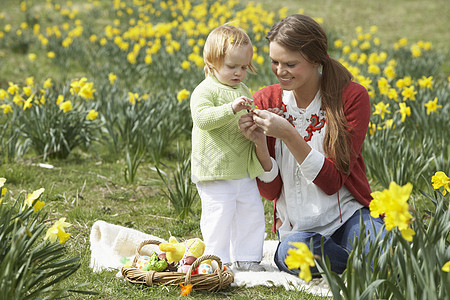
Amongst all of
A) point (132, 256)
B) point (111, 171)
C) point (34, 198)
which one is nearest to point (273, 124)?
point (34, 198)

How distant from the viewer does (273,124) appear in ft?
7.65

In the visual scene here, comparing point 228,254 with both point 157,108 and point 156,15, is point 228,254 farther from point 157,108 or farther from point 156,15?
point 156,15

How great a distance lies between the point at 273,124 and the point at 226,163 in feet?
1.16

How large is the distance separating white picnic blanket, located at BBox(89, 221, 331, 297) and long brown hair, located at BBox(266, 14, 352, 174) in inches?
23.0

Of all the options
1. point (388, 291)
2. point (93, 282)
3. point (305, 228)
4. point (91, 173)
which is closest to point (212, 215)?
point (305, 228)

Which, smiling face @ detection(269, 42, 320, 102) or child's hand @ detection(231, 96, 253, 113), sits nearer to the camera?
child's hand @ detection(231, 96, 253, 113)

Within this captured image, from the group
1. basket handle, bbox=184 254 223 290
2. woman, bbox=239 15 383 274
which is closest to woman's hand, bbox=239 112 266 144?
woman, bbox=239 15 383 274

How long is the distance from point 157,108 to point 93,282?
2420mm

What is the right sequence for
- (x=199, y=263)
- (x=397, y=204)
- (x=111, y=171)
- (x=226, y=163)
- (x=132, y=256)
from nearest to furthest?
(x=397, y=204) < (x=199, y=263) < (x=226, y=163) < (x=132, y=256) < (x=111, y=171)

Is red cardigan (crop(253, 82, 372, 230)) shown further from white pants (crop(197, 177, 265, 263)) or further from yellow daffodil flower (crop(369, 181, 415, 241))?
yellow daffodil flower (crop(369, 181, 415, 241))

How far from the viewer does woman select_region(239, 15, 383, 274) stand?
8.11ft

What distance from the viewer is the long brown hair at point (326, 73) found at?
246 cm

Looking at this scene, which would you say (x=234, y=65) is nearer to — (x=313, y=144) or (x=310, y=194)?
(x=313, y=144)

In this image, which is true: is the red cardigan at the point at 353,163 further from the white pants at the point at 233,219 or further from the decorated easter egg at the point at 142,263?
the decorated easter egg at the point at 142,263
